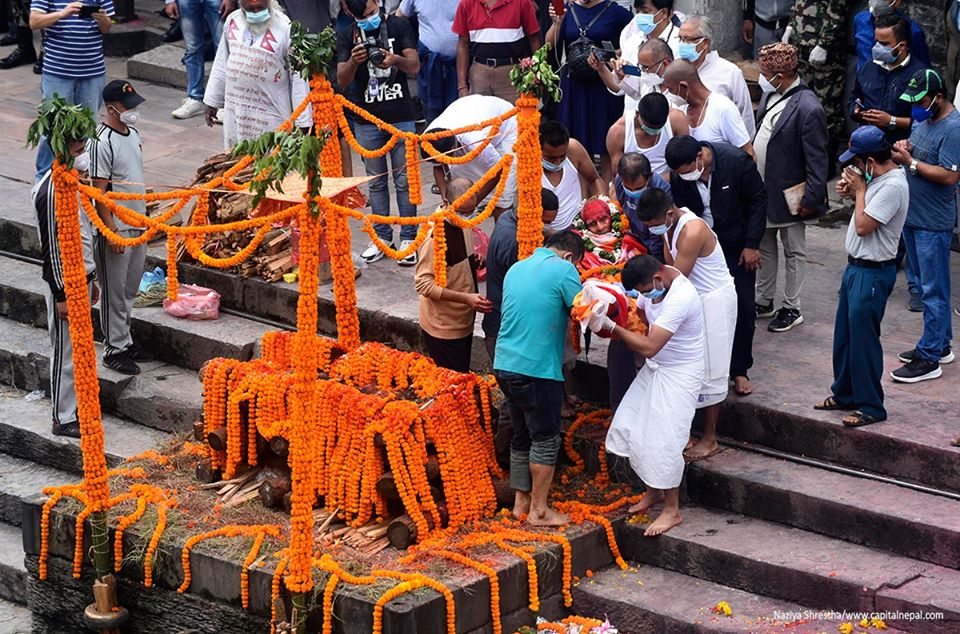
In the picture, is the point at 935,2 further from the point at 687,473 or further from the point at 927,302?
the point at 687,473

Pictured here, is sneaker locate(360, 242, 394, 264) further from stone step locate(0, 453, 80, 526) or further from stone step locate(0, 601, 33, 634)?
stone step locate(0, 601, 33, 634)

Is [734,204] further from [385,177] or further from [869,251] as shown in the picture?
[385,177]

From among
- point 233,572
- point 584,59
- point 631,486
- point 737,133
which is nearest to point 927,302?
point 737,133

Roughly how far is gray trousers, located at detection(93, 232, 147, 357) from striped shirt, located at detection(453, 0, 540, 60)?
3.03m

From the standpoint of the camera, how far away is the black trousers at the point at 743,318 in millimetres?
9141

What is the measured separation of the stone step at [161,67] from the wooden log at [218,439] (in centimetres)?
720

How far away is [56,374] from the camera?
32.7ft

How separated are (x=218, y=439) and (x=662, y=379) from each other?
8.69 ft

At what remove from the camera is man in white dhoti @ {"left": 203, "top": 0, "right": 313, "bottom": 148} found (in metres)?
11.2

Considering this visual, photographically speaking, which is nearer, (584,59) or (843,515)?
(843,515)

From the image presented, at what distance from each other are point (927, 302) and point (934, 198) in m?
0.63

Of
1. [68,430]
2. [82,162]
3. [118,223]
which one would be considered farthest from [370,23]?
[68,430]

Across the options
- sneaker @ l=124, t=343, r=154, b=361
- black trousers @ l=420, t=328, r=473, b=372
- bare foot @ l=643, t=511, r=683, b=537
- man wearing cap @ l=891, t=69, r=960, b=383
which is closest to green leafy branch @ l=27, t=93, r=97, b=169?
black trousers @ l=420, t=328, r=473, b=372

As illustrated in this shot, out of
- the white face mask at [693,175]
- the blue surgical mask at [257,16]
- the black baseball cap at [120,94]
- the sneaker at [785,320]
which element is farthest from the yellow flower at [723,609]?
the blue surgical mask at [257,16]
